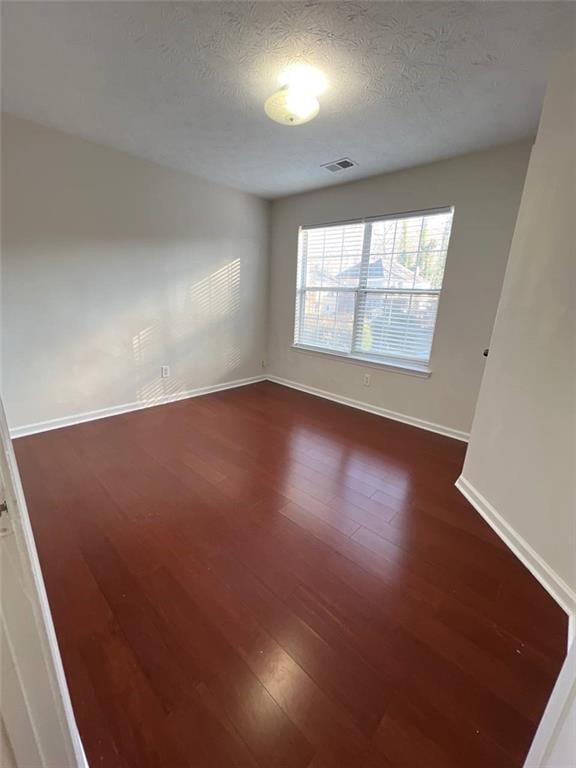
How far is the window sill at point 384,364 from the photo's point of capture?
10.3ft

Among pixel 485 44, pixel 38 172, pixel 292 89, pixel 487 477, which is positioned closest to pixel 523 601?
pixel 487 477

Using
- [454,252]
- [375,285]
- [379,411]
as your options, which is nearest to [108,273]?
[375,285]

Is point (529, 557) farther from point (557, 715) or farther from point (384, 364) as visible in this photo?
point (384, 364)

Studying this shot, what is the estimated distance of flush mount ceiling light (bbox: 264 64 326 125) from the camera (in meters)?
1.71

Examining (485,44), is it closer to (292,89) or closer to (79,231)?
(292,89)

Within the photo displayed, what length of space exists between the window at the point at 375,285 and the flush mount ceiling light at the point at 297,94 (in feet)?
5.15

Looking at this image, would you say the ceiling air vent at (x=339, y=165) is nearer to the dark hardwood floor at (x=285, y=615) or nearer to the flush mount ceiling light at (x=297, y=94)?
the flush mount ceiling light at (x=297, y=94)

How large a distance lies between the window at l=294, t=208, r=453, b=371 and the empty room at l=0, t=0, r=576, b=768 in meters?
0.03

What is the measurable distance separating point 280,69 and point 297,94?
14 centimetres

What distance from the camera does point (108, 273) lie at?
115 inches

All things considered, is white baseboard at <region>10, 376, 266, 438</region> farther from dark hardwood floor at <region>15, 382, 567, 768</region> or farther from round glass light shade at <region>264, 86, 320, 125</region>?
round glass light shade at <region>264, 86, 320, 125</region>

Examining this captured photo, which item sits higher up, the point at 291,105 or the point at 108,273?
the point at 291,105

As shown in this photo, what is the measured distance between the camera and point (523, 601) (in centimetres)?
142

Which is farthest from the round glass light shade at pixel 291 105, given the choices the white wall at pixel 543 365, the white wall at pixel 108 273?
the white wall at pixel 108 273
